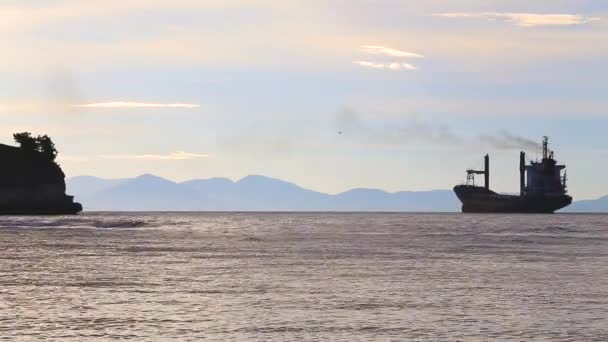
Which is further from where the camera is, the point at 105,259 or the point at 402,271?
the point at 105,259

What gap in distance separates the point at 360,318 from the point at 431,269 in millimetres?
30083

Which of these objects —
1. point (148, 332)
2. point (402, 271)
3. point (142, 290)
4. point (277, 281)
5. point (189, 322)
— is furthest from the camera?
point (402, 271)

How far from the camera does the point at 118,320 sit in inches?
→ 1649

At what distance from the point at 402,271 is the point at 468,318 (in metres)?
27.2

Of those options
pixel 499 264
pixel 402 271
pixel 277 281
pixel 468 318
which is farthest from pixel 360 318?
pixel 499 264

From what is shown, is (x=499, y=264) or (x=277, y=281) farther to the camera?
(x=499, y=264)

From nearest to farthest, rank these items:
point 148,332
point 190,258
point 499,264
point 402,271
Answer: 1. point 148,332
2. point 402,271
3. point 499,264
4. point 190,258

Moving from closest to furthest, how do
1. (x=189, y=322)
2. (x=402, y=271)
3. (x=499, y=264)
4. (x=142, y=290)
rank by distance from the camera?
1. (x=189, y=322)
2. (x=142, y=290)
3. (x=402, y=271)
4. (x=499, y=264)

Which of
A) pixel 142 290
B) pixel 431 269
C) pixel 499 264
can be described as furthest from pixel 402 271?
pixel 142 290

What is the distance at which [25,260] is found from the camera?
81625 millimetres

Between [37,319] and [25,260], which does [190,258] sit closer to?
[25,260]

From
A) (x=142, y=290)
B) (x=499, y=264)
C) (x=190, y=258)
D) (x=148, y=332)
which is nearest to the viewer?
(x=148, y=332)

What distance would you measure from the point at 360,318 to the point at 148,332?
354 inches

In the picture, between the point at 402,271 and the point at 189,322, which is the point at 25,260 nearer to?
the point at 402,271
